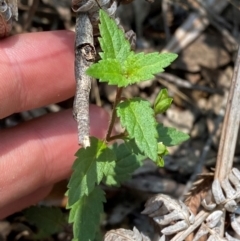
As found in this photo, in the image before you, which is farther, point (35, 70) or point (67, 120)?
point (67, 120)

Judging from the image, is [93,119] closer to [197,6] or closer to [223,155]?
[223,155]

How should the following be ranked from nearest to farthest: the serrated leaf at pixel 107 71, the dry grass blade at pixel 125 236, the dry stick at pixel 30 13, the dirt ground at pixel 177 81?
the serrated leaf at pixel 107 71 → the dry grass blade at pixel 125 236 → the dry stick at pixel 30 13 → the dirt ground at pixel 177 81

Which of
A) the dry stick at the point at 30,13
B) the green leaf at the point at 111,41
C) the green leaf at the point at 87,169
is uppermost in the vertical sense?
the green leaf at the point at 111,41

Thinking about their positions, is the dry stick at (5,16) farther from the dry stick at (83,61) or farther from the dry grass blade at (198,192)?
the dry grass blade at (198,192)

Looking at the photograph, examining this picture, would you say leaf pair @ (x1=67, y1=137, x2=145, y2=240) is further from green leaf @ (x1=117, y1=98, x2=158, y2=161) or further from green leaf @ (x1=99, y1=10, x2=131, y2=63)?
green leaf @ (x1=99, y1=10, x2=131, y2=63)

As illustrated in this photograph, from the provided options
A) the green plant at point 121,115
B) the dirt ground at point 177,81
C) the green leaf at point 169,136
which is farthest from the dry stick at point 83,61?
the dirt ground at point 177,81

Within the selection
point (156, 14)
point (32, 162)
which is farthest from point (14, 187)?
point (156, 14)

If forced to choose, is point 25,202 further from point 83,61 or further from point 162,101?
point 162,101
